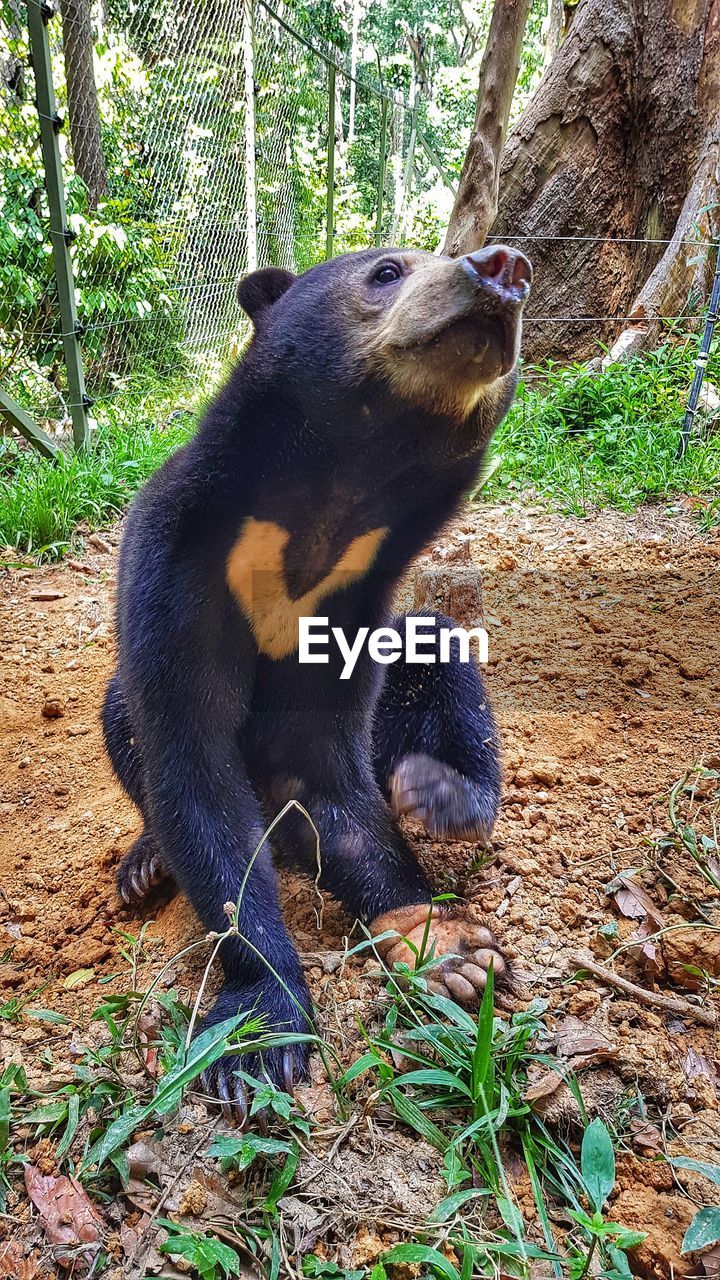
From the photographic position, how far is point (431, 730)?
2445mm

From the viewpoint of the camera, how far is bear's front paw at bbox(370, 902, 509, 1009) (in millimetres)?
1700

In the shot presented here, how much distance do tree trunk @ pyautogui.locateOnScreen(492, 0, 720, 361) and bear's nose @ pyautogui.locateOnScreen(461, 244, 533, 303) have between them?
17.5ft

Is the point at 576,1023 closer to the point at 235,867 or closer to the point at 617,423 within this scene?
the point at 235,867

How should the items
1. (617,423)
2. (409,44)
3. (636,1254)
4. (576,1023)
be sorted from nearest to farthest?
(636,1254) → (576,1023) → (617,423) → (409,44)

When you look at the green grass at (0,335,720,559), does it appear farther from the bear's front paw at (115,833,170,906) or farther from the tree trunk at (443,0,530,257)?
the bear's front paw at (115,833,170,906)

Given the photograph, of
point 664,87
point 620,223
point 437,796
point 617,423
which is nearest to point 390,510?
point 437,796

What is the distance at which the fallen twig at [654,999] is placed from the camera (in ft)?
5.21

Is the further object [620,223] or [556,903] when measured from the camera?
[620,223]

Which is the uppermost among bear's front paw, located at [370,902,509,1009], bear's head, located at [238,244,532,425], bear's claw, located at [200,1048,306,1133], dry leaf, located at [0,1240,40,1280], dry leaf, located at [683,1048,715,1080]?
bear's head, located at [238,244,532,425]

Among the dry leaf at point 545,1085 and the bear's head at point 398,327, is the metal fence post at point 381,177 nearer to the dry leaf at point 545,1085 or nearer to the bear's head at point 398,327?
the bear's head at point 398,327

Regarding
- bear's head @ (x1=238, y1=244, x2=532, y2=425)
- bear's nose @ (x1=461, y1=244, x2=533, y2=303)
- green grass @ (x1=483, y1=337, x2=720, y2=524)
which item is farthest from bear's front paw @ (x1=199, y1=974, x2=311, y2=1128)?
green grass @ (x1=483, y1=337, x2=720, y2=524)

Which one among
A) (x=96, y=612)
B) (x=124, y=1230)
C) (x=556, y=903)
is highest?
(x=124, y=1230)

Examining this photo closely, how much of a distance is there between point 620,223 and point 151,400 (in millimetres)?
3924

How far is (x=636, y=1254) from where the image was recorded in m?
1.21
